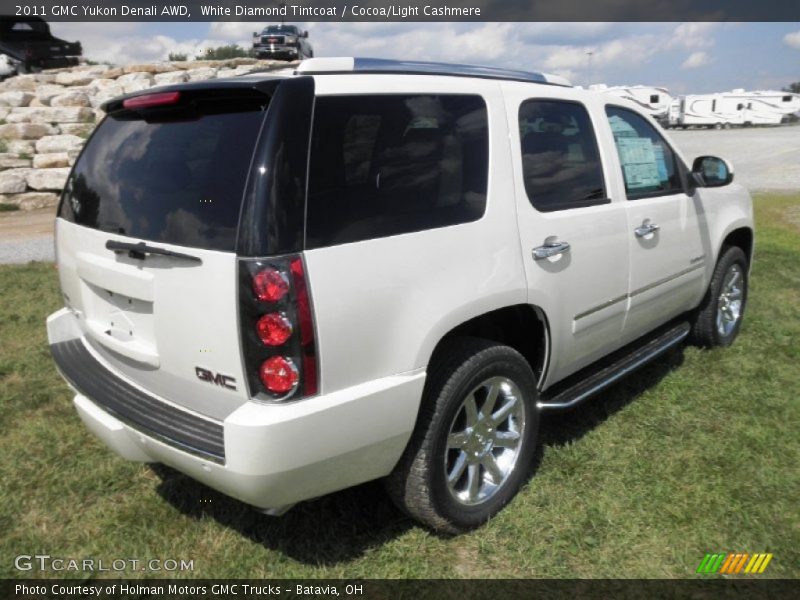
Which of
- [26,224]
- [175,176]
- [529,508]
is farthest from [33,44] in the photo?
[529,508]

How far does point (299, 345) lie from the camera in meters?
2.14

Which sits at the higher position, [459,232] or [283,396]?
[459,232]

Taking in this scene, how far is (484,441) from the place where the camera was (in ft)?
9.51

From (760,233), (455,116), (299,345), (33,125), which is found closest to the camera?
(299,345)

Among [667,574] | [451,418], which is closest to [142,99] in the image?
[451,418]

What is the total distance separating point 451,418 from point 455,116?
124 cm

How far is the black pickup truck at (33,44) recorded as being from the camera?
80.9ft

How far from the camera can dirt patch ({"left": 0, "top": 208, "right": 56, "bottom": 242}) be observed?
999 cm

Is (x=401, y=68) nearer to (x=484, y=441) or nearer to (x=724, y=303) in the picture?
(x=484, y=441)

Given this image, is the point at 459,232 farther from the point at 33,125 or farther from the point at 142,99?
the point at 33,125

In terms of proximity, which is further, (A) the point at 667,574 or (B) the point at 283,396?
(A) the point at 667,574

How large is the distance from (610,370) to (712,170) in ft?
5.57

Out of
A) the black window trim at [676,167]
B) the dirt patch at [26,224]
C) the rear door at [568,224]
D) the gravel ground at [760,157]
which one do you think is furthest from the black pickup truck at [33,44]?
the rear door at [568,224]

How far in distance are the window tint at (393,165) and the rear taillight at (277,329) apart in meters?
0.16
